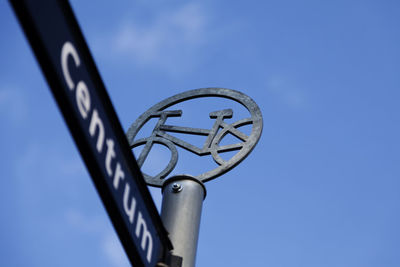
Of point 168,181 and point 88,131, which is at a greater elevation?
point 168,181

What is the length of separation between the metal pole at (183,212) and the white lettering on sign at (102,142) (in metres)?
0.53

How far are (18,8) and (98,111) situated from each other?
527 mm

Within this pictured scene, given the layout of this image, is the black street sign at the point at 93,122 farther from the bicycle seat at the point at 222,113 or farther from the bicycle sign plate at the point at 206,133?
the bicycle seat at the point at 222,113

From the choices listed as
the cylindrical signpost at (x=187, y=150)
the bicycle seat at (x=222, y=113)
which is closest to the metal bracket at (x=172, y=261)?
the cylindrical signpost at (x=187, y=150)

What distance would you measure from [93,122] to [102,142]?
8cm

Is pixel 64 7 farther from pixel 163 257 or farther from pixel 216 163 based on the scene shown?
pixel 216 163

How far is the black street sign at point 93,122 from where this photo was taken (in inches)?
66.3

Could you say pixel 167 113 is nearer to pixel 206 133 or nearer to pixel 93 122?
pixel 206 133

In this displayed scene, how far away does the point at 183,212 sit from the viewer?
300 centimetres

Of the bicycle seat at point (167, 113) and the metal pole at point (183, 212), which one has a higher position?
the bicycle seat at point (167, 113)

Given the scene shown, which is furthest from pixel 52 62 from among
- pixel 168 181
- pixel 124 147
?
pixel 168 181

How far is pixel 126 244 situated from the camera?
2168mm

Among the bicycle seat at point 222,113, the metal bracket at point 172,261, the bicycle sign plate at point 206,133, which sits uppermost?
the bicycle seat at point 222,113

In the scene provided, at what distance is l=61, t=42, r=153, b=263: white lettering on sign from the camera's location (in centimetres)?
183
